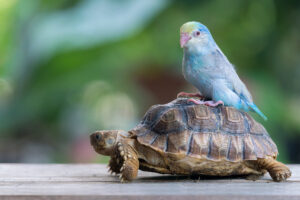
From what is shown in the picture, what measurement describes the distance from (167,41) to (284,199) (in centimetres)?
319

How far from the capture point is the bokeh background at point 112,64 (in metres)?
3.79

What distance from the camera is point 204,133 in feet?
6.02

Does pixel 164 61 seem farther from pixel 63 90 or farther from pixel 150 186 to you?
pixel 150 186

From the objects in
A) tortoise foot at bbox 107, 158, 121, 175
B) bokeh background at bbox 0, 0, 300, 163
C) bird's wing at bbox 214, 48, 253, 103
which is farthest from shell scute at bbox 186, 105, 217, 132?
bokeh background at bbox 0, 0, 300, 163

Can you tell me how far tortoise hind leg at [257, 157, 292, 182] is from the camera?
1.83m

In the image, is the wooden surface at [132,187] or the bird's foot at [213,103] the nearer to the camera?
the wooden surface at [132,187]

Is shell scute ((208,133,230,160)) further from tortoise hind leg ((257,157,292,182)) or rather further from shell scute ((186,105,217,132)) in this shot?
tortoise hind leg ((257,157,292,182))

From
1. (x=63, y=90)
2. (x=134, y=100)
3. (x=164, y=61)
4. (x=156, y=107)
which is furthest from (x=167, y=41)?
(x=156, y=107)

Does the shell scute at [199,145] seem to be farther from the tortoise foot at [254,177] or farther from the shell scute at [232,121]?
the tortoise foot at [254,177]

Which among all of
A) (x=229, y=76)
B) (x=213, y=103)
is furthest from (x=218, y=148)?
(x=229, y=76)

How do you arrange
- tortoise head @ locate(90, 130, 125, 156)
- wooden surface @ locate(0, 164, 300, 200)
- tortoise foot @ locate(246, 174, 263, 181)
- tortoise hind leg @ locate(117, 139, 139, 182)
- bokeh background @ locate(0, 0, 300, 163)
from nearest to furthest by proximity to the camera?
1. wooden surface @ locate(0, 164, 300, 200)
2. tortoise hind leg @ locate(117, 139, 139, 182)
3. tortoise foot @ locate(246, 174, 263, 181)
4. tortoise head @ locate(90, 130, 125, 156)
5. bokeh background @ locate(0, 0, 300, 163)

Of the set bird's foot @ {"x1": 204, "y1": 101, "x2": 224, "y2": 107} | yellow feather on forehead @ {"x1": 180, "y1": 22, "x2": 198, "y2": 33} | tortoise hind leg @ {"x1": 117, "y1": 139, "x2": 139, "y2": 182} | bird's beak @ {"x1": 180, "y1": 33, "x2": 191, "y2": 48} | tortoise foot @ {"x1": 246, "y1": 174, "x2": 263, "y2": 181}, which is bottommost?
tortoise foot @ {"x1": 246, "y1": 174, "x2": 263, "y2": 181}

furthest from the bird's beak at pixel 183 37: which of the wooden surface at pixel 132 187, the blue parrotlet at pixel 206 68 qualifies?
the wooden surface at pixel 132 187

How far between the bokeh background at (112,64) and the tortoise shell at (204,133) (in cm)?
177
